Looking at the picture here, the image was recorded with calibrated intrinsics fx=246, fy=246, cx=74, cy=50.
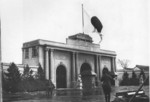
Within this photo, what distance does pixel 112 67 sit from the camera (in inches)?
1278

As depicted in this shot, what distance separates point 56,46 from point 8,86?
48.3ft

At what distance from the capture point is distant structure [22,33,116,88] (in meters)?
25.1

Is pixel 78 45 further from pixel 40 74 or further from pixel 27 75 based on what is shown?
pixel 27 75

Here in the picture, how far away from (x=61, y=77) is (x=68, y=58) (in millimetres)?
2637

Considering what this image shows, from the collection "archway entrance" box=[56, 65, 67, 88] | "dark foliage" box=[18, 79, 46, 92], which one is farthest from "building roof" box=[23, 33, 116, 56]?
"dark foliage" box=[18, 79, 46, 92]

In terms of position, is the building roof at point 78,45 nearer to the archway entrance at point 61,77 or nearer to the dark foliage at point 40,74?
the archway entrance at point 61,77

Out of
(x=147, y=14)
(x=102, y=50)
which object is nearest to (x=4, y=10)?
(x=147, y=14)

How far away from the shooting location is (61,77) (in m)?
28.0

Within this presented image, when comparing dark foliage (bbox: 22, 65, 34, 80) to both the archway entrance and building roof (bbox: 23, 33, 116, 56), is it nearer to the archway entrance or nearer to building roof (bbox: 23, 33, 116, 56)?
building roof (bbox: 23, 33, 116, 56)

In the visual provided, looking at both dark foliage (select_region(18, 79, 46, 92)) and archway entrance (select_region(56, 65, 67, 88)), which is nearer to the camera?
dark foliage (select_region(18, 79, 46, 92))

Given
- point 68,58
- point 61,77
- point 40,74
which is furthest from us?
point 68,58

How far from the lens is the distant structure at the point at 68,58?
82.4 feet

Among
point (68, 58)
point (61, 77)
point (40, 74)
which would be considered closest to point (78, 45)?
point (68, 58)

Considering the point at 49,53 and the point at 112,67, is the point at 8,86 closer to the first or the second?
the point at 49,53
